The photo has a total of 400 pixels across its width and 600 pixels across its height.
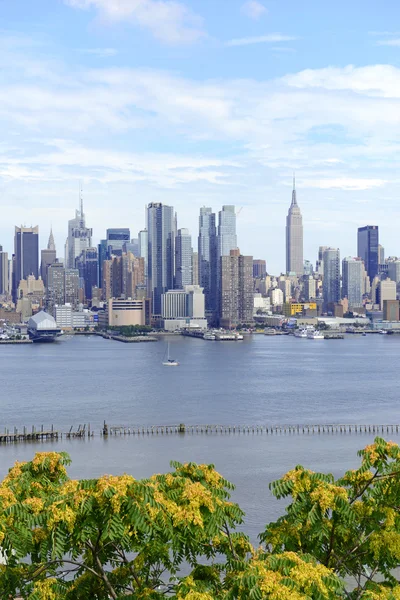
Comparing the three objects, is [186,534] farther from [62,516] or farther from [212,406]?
[212,406]

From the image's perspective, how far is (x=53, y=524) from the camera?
9422 mm

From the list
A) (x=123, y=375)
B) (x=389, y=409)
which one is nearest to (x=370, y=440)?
(x=389, y=409)

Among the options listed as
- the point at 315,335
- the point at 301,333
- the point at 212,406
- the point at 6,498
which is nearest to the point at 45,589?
the point at 6,498

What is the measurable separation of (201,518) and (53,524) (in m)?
1.84

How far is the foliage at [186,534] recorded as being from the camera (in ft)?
29.6

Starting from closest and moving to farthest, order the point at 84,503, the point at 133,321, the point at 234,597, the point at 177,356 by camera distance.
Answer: the point at 234,597
the point at 84,503
the point at 177,356
the point at 133,321

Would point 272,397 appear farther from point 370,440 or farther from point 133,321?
point 133,321

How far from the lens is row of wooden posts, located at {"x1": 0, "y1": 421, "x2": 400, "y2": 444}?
40375 millimetres

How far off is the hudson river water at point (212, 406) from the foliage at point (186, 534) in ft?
38.5

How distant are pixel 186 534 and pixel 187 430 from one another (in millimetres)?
32955

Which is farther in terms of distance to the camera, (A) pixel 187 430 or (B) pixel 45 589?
(A) pixel 187 430

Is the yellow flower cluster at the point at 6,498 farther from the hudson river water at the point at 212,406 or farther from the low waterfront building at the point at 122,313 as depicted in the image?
the low waterfront building at the point at 122,313

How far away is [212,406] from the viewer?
175ft

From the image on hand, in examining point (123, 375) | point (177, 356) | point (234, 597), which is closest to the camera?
point (234, 597)
